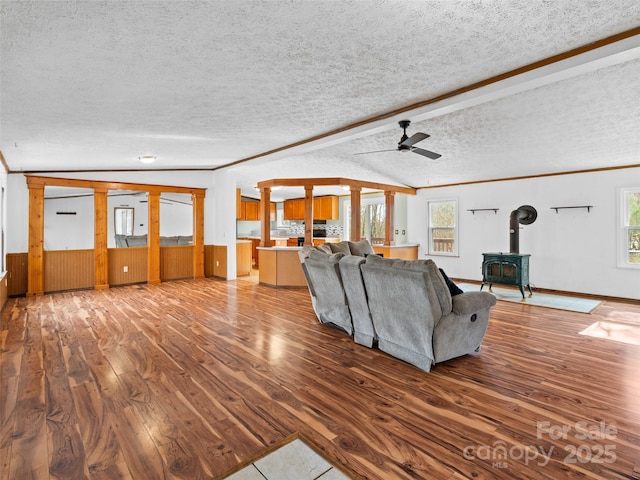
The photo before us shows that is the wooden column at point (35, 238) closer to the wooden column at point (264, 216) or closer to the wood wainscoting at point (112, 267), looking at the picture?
the wood wainscoting at point (112, 267)

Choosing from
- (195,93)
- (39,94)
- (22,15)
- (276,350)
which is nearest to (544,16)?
(195,93)

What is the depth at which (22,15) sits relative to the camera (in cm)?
180

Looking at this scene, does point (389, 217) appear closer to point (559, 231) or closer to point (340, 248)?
point (559, 231)

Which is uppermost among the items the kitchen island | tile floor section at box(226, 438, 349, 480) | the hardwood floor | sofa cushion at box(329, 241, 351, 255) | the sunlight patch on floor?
sofa cushion at box(329, 241, 351, 255)

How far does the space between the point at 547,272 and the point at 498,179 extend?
2.09m

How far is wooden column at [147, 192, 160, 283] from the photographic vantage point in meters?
7.29

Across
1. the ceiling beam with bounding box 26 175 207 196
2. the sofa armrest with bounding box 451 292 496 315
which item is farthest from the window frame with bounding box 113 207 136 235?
the sofa armrest with bounding box 451 292 496 315

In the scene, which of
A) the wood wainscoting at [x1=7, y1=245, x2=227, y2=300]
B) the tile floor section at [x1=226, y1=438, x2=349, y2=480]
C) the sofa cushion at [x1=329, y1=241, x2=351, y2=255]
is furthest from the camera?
the wood wainscoting at [x1=7, y1=245, x2=227, y2=300]

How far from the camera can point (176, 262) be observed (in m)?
7.82

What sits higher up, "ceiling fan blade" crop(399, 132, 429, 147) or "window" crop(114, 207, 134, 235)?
"ceiling fan blade" crop(399, 132, 429, 147)

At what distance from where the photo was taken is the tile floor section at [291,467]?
1.69m

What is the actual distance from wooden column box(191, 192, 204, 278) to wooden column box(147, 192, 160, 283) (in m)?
0.82

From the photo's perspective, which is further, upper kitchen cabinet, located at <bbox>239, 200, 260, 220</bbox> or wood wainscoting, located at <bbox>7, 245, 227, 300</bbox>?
upper kitchen cabinet, located at <bbox>239, 200, 260, 220</bbox>

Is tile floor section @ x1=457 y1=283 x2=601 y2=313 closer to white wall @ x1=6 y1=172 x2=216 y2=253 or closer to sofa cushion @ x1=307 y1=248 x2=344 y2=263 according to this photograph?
sofa cushion @ x1=307 y1=248 x2=344 y2=263
